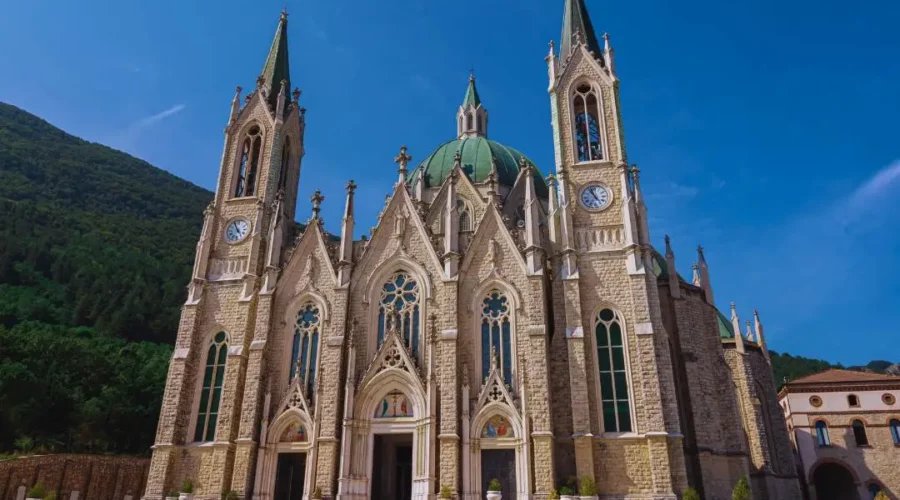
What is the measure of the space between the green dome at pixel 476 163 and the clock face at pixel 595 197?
1099 cm

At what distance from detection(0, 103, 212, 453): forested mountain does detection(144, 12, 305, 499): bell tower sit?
10.2 metres

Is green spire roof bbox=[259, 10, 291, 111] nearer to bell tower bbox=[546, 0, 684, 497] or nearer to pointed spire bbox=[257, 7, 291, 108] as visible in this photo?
pointed spire bbox=[257, 7, 291, 108]

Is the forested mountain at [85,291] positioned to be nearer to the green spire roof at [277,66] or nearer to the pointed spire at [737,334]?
the green spire roof at [277,66]

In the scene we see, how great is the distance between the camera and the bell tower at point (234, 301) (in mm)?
26625

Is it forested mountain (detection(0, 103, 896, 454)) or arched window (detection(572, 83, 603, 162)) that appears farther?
forested mountain (detection(0, 103, 896, 454))

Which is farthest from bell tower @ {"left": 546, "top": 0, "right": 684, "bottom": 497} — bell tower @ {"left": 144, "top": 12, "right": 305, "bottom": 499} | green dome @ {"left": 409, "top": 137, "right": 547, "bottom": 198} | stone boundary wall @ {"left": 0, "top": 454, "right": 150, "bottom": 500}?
stone boundary wall @ {"left": 0, "top": 454, "right": 150, "bottom": 500}

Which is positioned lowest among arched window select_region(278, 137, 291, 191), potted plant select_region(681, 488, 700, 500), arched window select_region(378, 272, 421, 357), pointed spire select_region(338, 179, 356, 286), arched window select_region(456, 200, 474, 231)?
potted plant select_region(681, 488, 700, 500)

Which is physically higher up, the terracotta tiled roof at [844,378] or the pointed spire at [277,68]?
the pointed spire at [277,68]

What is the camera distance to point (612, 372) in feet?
82.7

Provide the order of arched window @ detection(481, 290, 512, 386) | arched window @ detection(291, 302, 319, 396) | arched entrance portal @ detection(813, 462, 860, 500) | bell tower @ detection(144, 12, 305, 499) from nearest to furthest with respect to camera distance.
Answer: arched window @ detection(481, 290, 512, 386) → bell tower @ detection(144, 12, 305, 499) → arched window @ detection(291, 302, 319, 396) → arched entrance portal @ detection(813, 462, 860, 500)

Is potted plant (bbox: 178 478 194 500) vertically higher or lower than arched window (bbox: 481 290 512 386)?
lower

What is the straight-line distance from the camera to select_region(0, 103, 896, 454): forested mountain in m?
36.1

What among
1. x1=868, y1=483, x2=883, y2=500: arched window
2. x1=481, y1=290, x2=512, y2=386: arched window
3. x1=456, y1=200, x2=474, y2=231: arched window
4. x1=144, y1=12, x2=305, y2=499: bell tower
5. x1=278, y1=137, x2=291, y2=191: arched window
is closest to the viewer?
x1=481, y1=290, x2=512, y2=386: arched window

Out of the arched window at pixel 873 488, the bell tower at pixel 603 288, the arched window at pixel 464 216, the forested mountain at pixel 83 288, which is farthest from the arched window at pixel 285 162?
the arched window at pixel 873 488
